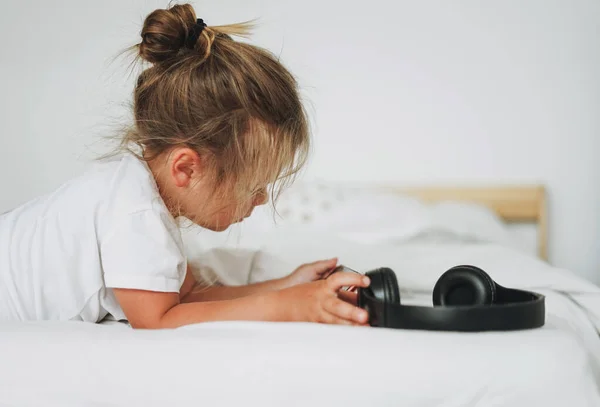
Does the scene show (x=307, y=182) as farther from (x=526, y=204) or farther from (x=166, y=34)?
(x=166, y=34)

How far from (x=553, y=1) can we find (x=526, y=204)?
0.64 meters

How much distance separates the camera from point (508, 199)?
218 cm

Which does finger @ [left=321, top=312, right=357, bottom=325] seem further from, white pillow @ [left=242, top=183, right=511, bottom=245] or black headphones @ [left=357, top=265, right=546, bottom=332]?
white pillow @ [left=242, top=183, right=511, bottom=245]

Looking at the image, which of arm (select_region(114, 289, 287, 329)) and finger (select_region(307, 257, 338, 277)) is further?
finger (select_region(307, 257, 338, 277))

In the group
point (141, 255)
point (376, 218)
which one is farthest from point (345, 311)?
point (376, 218)

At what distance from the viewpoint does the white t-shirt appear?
0.89 metres

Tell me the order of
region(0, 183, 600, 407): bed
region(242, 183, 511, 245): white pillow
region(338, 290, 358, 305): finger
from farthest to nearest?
1. region(242, 183, 511, 245): white pillow
2. region(338, 290, 358, 305): finger
3. region(0, 183, 600, 407): bed

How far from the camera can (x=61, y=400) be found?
659 millimetres

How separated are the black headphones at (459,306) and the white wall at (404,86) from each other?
151 cm

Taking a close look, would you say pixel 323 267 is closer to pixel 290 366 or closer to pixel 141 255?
pixel 141 255

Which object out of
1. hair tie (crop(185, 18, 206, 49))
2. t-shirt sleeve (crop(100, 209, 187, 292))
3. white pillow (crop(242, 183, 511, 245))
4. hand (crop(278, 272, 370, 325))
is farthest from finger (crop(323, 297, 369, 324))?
white pillow (crop(242, 183, 511, 245))

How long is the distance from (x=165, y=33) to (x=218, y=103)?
126 millimetres

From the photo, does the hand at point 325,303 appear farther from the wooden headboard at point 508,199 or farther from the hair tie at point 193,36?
the wooden headboard at point 508,199

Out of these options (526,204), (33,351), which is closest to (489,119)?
(526,204)
